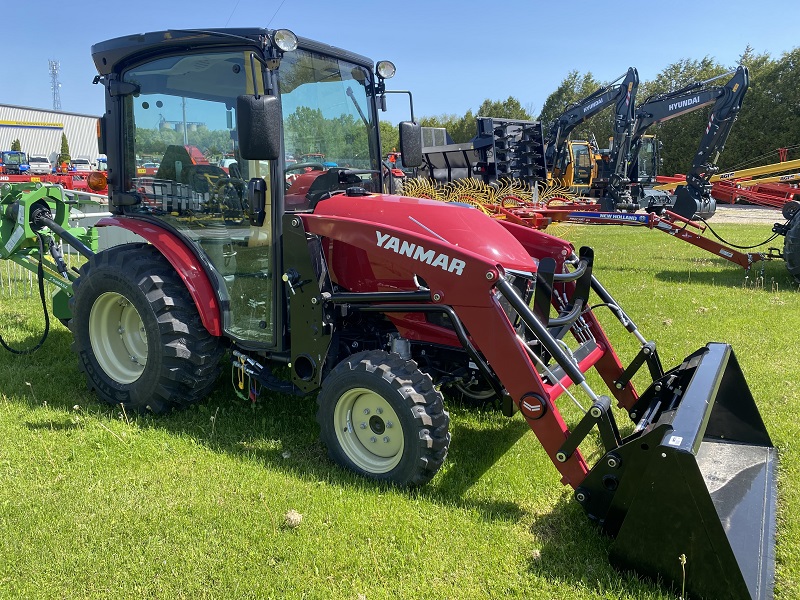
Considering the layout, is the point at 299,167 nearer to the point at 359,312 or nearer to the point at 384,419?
the point at 359,312

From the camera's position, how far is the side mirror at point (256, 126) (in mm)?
3086

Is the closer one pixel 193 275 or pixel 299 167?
pixel 299 167

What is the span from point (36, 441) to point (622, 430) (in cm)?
370

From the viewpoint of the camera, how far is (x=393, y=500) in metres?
3.09

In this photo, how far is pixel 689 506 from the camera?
235 centimetres

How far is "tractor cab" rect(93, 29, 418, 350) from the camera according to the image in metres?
3.63

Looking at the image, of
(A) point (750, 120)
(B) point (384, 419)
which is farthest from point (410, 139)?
(A) point (750, 120)

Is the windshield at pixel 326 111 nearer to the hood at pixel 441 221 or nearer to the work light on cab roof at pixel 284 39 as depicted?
the work light on cab roof at pixel 284 39

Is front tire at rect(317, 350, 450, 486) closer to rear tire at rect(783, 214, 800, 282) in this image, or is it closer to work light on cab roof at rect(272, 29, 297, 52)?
work light on cab roof at rect(272, 29, 297, 52)

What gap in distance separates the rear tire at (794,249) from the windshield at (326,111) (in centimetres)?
647

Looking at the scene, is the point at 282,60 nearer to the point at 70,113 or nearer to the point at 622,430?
the point at 622,430

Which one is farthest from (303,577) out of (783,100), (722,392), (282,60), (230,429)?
(783,100)

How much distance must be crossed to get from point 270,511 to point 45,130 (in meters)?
62.7

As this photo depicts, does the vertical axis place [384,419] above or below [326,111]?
below
